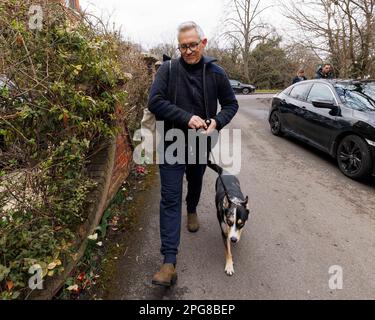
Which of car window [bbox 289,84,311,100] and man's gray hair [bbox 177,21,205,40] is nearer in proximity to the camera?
man's gray hair [bbox 177,21,205,40]

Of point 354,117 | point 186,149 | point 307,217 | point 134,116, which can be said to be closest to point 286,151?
point 354,117

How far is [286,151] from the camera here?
6461mm

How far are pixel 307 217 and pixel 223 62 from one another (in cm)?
3793

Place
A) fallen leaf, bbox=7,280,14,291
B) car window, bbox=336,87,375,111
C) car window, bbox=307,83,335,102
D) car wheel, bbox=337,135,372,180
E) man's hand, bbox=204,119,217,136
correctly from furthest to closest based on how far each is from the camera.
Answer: car window, bbox=307,83,335,102 < car window, bbox=336,87,375,111 < car wheel, bbox=337,135,372,180 < man's hand, bbox=204,119,217,136 < fallen leaf, bbox=7,280,14,291

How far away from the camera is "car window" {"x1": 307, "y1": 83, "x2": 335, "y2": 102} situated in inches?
222

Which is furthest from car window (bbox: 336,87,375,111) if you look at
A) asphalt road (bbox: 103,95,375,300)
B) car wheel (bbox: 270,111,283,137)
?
car wheel (bbox: 270,111,283,137)

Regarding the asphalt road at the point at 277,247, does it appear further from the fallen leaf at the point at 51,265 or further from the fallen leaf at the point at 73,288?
the fallen leaf at the point at 51,265

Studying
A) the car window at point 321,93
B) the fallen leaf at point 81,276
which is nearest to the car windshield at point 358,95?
the car window at point 321,93

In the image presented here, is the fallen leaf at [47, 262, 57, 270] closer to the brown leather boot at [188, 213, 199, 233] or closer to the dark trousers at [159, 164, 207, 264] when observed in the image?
the dark trousers at [159, 164, 207, 264]

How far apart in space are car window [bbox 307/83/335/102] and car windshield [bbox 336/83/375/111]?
0.16m

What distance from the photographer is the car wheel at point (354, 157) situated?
14.9 ft

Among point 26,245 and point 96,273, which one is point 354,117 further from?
point 26,245

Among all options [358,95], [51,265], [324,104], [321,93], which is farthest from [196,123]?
[321,93]

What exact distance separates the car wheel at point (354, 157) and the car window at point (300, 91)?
1810mm
